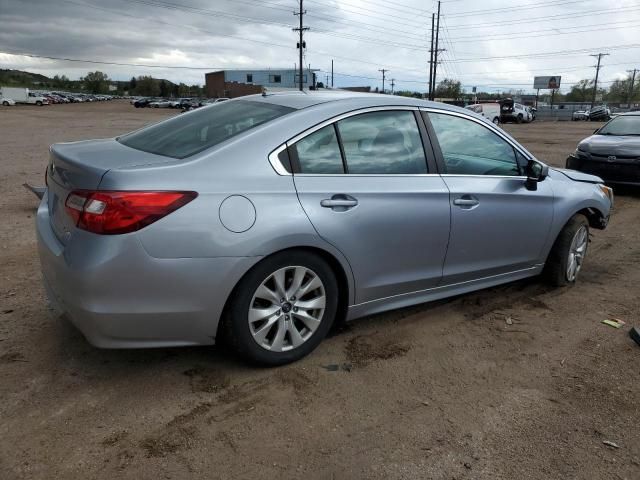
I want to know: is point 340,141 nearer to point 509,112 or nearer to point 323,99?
point 323,99

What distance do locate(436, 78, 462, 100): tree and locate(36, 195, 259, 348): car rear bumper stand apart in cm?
11020

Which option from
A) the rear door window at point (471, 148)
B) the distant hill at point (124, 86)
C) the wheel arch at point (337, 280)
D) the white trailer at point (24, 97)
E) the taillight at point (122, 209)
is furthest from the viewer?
the distant hill at point (124, 86)

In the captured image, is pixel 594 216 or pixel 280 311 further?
pixel 594 216

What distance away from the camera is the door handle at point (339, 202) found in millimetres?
3186

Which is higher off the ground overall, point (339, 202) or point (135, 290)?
point (339, 202)

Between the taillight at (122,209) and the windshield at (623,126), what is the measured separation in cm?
1019

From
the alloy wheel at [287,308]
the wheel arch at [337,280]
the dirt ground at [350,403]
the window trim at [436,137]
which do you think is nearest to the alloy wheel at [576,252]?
the dirt ground at [350,403]

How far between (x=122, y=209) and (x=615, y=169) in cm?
943

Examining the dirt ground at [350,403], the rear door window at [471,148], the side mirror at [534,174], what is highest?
the rear door window at [471,148]

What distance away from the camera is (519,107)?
5197 cm

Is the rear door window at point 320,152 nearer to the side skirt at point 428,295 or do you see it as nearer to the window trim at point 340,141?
the window trim at point 340,141

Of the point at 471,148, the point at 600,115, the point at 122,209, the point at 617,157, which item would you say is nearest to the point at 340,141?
the point at 471,148

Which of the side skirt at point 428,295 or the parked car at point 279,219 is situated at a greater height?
the parked car at point 279,219

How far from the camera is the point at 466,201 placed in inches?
151
